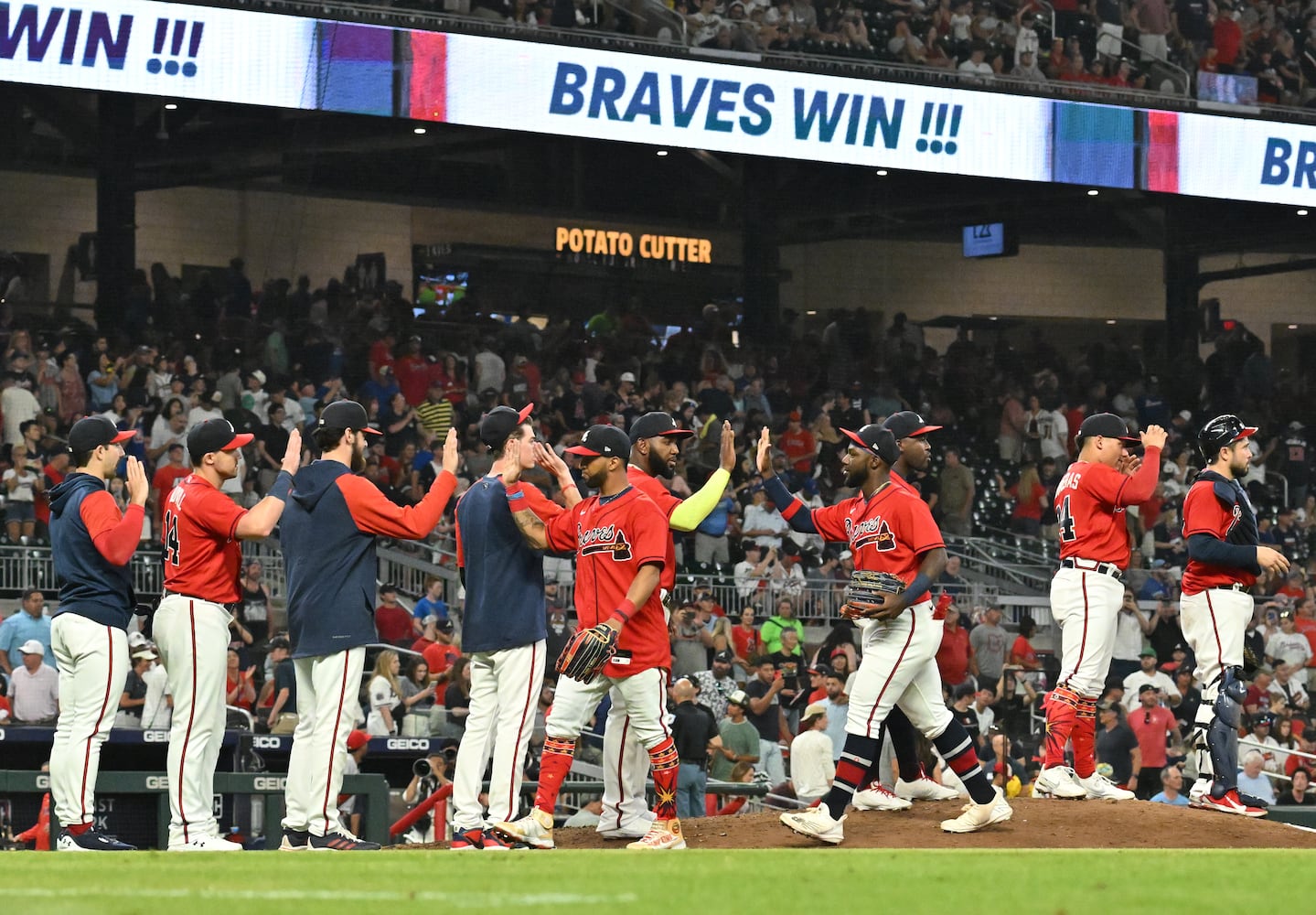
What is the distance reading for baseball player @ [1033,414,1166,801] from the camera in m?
9.91

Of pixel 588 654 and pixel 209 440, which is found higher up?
pixel 209 440

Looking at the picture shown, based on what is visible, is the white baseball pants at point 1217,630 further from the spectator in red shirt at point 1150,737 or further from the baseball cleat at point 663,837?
the spectator in red shirt at point 1150,737

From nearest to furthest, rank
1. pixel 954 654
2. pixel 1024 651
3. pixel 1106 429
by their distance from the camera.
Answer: pixel 1106 429, pixel 954 654, pixel 1024 651

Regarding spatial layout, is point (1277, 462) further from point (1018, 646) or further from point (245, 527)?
point (245, 527)

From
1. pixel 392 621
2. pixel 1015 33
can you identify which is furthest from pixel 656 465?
pixel 1015 33

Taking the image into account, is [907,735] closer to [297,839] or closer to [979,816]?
[979,816]

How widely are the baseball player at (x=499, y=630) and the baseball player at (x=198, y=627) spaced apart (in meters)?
0.94

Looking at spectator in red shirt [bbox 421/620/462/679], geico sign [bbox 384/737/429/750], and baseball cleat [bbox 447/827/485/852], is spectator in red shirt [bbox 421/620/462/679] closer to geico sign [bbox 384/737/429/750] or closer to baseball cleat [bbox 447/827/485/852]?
geico sign [bbox 384/737/429/750]

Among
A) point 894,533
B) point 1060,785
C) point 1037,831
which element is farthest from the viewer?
point 1060,785

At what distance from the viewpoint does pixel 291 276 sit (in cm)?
2619

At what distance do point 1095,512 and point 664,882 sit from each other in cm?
472

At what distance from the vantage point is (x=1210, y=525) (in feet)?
32.9

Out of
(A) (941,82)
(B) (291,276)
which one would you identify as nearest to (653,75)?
(A) (941,82)

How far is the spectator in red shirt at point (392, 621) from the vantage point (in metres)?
17.3
